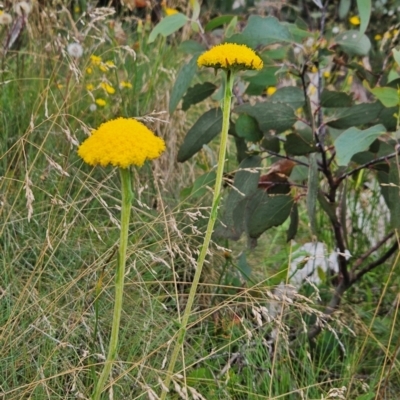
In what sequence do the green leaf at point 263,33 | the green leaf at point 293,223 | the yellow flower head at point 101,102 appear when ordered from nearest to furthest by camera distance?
the green leaf at point 263,33, the green leaf at point 293,223, the yellow flower head at point 101,102

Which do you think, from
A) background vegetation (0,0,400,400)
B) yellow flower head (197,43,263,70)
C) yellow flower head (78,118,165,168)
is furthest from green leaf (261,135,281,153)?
yellow flower head (78,118,165,168)

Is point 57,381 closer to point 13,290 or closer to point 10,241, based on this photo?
point 13,290

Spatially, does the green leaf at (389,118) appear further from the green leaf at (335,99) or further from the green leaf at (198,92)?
the green leaf at (198,92)

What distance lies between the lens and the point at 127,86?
2529 mm

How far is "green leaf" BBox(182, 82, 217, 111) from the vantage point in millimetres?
1858

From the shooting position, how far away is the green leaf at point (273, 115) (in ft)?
5.51

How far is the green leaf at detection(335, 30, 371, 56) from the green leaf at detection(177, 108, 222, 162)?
34 cm

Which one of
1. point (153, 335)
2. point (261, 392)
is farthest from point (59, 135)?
point (261, 392)

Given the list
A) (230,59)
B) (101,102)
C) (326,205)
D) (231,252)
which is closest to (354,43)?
(326,205)

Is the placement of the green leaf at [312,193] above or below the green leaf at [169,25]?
below

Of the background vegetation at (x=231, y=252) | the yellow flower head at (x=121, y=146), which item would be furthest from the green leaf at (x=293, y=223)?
the yellow flower head at (x=121, y=146)

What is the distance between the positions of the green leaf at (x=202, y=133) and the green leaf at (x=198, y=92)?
0.06m

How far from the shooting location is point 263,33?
1.68m

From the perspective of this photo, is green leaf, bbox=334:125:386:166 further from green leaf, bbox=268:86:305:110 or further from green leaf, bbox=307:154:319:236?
green leaf, bbox=268:86:305:110
